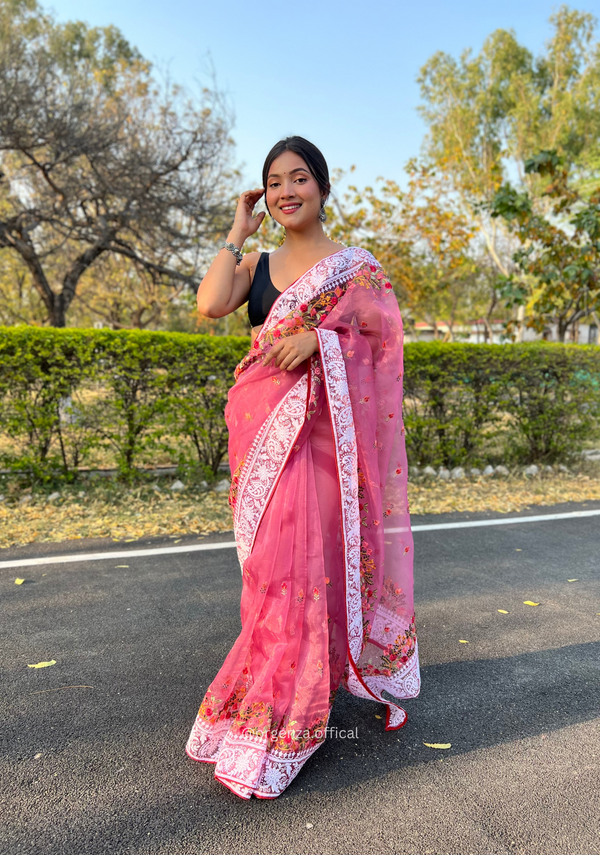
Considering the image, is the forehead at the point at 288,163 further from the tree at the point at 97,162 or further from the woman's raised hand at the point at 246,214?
the tree at the point at 97,162

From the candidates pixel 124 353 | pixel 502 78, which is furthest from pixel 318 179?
pixel 502 78

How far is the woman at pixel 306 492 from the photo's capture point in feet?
7.13

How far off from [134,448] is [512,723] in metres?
4.21

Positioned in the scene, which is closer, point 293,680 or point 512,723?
point 293,680

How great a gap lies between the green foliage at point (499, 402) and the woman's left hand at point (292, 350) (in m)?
4.59

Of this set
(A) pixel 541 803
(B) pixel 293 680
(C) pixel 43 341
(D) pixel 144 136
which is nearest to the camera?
(A) pixel 541 803

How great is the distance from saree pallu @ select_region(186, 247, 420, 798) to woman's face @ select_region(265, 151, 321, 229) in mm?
193

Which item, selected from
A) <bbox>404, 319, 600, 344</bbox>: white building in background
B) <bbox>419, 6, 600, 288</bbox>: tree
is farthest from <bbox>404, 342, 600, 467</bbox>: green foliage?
<bbox>419, 6, 600, 288</bbox>: tree

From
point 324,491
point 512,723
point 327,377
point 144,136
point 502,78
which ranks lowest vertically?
point 512,723

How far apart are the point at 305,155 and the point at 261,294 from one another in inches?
20.9

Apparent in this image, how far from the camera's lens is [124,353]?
19.2 ft

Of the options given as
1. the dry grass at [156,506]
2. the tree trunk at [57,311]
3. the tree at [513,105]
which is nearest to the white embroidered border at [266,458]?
the dry grass at [156,506]

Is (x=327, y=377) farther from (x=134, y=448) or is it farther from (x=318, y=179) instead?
(x=134, y=448)

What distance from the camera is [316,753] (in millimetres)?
2285
